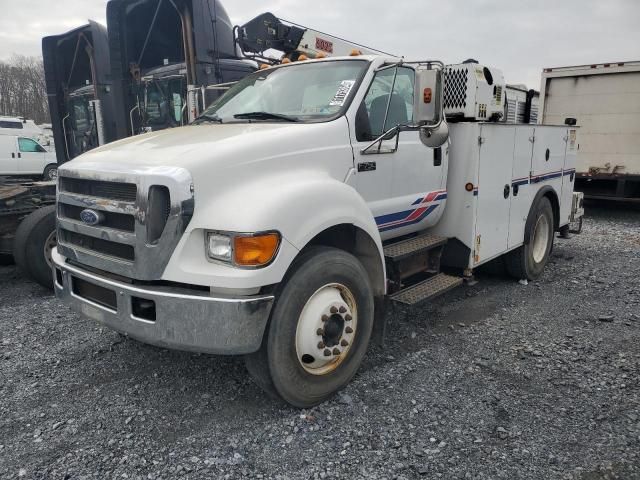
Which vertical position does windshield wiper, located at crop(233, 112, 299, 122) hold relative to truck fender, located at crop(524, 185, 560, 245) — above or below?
above

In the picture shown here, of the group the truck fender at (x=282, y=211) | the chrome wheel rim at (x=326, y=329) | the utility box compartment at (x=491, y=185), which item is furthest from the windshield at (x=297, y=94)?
the utility box compartment at (x=491, y=185)

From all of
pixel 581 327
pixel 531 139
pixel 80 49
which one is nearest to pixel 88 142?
pixel 80 49

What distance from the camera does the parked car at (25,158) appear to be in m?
16.8

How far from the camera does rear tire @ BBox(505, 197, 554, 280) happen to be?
594cm

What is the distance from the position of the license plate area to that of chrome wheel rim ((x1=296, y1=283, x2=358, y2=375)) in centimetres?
111

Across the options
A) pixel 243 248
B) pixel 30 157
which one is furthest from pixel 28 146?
pixel 243 248

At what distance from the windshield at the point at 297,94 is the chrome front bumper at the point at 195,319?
4.96 ft

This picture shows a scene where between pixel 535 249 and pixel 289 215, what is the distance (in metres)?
4.47

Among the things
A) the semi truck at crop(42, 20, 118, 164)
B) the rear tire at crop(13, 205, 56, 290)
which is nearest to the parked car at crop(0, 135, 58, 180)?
the semi truck at crop(42, 20, 118, 164)

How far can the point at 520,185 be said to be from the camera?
18.2 feet

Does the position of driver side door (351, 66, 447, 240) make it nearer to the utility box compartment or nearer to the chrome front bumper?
the utility box compartment

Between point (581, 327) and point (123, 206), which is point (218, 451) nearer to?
point (123, 206)

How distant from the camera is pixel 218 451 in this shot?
286cm

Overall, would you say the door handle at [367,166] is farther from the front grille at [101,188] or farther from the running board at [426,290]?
the front grille at [101,188]
